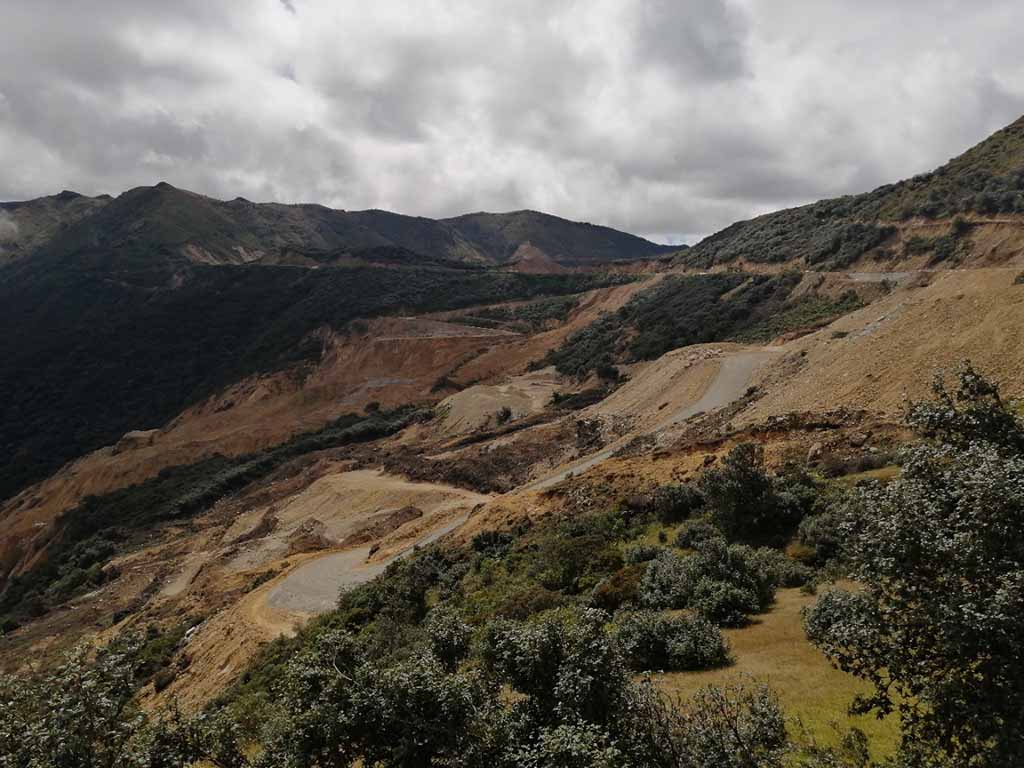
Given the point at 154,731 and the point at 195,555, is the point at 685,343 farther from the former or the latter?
the point at 154,731

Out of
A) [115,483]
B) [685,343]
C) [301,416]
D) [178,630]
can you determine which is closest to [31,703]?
[178,630]

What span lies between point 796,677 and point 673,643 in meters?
2.18

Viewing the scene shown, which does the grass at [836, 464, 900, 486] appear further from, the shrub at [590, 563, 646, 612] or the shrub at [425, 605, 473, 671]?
the shrub at [425, 605, 473, 671]

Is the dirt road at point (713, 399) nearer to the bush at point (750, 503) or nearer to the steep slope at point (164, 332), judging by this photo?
the bush at point (750, 503)

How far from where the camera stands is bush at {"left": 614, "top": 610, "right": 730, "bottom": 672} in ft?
38.7

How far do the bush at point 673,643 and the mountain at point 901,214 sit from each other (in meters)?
54.0

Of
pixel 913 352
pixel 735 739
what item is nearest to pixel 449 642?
pixel 735 739

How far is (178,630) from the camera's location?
88.5 feet

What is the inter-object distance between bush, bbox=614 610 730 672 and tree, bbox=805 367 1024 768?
541 cm

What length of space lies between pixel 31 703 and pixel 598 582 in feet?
41.0

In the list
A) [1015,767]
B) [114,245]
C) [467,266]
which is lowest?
[1015,767]

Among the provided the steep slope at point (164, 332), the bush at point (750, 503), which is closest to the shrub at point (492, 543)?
the bush at point (750, 503)

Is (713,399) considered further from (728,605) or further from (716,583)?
(728,605)

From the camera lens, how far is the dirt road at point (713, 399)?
34781 mm
